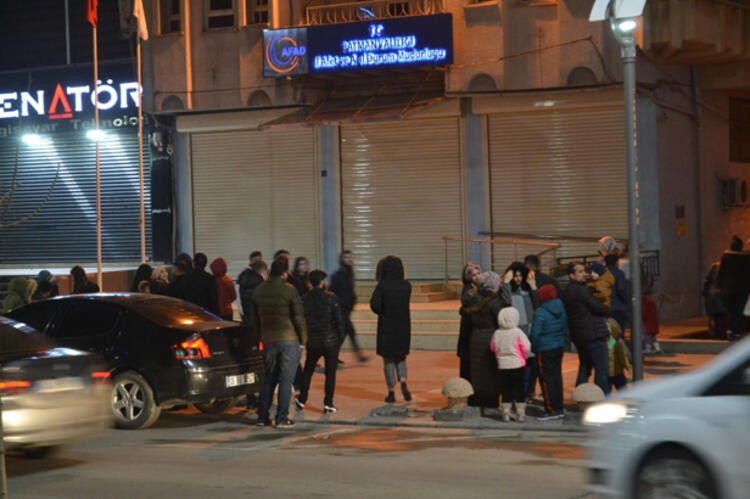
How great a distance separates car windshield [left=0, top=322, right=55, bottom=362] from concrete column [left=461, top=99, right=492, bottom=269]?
13.6 meters

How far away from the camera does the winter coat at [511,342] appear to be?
13.0 meters

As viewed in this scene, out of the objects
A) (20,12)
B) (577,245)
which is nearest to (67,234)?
(20,12)

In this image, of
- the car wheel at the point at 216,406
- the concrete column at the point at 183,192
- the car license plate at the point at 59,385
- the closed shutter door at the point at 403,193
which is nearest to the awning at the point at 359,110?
the closed shutter door at the point at 403,193

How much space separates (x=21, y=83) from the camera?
2833 centimetres

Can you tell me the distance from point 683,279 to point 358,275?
260 inches

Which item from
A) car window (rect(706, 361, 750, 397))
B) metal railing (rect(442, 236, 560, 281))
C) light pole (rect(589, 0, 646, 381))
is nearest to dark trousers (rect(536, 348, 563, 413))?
light pole (rect(589, 0, 646, 381))

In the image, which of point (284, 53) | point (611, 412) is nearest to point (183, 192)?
point (284, 53)

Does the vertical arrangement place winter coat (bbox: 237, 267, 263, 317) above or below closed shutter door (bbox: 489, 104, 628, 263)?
below

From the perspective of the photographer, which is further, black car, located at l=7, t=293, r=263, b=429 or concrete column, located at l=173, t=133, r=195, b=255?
concrete column, located at l=173, t=133, r=195, b=255

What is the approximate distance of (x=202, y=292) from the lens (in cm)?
1623

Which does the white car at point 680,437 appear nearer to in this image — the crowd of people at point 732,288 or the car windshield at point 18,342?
the car windshield at point 18,342

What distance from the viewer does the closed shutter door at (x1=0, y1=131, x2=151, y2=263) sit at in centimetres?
2734

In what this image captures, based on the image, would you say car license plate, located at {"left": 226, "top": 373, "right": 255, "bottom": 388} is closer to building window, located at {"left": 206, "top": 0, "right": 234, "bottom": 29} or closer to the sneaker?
the sneaker

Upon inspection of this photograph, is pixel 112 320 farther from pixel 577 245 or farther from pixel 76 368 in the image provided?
pixel 577 245
